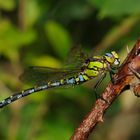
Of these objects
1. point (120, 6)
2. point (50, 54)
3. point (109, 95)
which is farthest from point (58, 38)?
point (109, 95)

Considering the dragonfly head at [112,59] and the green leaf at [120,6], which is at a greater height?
the green leaf at [120,6]

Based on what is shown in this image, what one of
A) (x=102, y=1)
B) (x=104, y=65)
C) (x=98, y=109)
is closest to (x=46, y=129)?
(x=102, y=1)

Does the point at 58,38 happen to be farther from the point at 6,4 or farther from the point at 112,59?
the point at 112,59

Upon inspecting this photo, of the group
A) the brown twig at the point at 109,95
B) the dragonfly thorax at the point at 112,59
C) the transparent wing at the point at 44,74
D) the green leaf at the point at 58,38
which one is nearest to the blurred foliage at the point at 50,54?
the green leaf at the point at 58,38

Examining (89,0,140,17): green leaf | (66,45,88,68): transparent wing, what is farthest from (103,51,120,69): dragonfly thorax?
(89,0,140,17): green leaf

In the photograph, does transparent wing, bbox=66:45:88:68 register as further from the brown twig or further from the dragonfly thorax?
the brown twig

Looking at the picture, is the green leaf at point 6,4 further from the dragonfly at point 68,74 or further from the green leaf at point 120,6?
the green leaf at point 120,6

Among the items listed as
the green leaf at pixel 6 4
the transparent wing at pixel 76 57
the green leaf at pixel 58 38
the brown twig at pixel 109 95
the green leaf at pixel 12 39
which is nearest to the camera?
the brown twig at pixel 109 95
